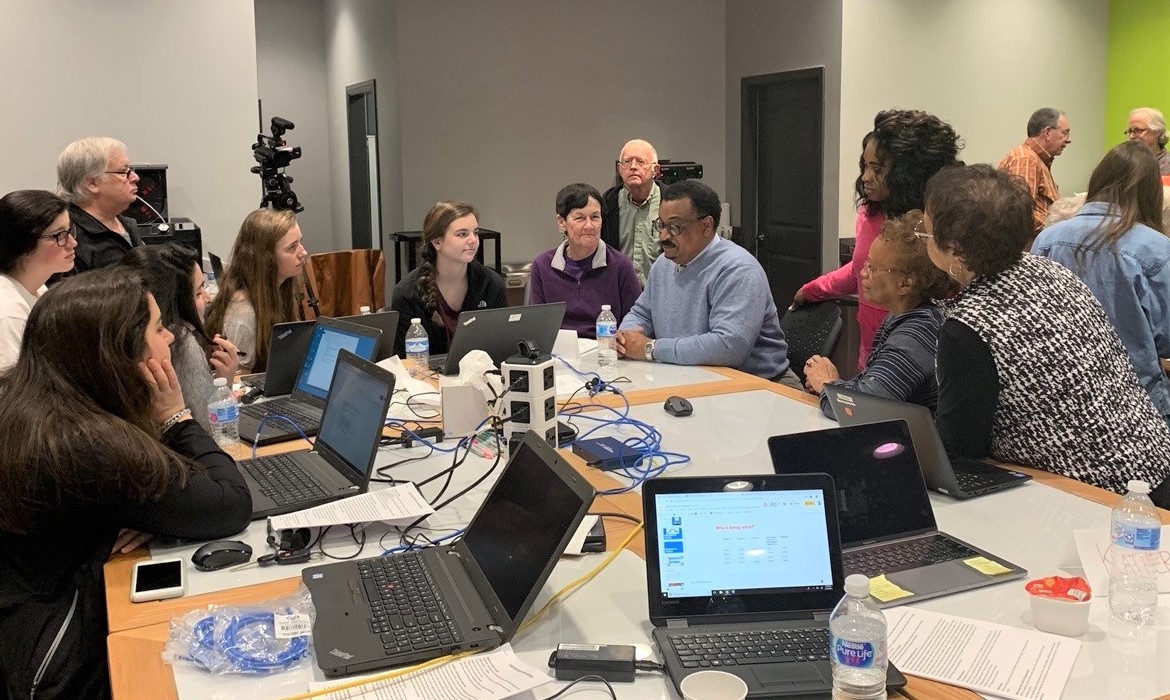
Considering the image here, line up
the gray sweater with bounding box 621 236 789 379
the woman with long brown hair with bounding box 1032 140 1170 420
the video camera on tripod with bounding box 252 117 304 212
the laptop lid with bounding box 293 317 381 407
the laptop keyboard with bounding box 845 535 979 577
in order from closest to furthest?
the laptop keyboard with bounding box 845 535 979 577 < the laptop lid with bounding box 293 317 381 407 < the woman with long brown hair with bounding box 1032 140 1170 420 < the gray sweater with bounding box 621 236 789 379 < the video camera on tripod with bounding box 252 117 304 212

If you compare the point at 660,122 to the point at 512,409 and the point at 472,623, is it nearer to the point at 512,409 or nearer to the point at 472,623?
the point at 512,409

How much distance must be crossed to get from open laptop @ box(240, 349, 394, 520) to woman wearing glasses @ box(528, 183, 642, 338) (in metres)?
1.97

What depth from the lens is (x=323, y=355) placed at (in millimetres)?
3164

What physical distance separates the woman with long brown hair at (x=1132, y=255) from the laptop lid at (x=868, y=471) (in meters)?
1.80

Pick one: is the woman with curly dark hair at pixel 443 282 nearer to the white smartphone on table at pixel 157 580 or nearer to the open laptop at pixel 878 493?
the white smartphone on table at pixel 157 580

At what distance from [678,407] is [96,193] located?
2854mm

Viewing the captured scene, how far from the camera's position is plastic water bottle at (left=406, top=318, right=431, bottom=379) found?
3.58 metres

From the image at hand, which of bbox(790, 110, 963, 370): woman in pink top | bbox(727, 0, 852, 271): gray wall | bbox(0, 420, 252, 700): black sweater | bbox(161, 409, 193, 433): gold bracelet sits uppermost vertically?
bbox(727, 0, 852, 271): gray wall

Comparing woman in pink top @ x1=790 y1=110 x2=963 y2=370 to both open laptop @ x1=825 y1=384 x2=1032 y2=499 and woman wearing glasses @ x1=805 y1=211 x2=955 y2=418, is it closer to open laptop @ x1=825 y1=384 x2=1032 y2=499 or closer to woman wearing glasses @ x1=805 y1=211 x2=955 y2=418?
woman wearing glasses @ x1=805 y1=211 x2=955 y2=418

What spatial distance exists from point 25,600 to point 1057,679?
1.74 meters

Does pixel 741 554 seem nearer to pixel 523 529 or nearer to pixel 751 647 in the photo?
pixel 751 647

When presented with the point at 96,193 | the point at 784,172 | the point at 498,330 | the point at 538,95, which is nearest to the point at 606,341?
the point at 498,330

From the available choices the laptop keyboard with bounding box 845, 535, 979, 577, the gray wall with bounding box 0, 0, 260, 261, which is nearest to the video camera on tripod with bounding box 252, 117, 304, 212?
the gray wall with bounding box 0, 0, 260, 261

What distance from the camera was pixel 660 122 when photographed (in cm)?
776
